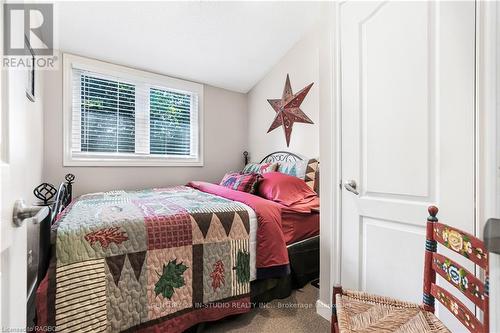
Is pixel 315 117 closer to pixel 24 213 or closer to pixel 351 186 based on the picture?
pixel 351 186

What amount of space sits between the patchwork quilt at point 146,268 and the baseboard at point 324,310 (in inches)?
19.3

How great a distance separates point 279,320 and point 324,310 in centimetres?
31

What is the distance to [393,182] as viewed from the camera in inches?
49.2

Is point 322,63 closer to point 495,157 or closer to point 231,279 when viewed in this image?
point 495,157

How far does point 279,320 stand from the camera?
1.63 m

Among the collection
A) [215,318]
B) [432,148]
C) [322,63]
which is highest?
[322,63]

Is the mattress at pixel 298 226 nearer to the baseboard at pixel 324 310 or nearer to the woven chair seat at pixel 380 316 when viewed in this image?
the baseboard at pixel 324 310

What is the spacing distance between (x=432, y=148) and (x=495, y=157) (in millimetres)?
797

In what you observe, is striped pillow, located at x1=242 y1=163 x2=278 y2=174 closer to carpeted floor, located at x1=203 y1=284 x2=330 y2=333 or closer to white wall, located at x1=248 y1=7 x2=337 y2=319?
white wall, located at x1=248 y1=7 x2=337 y2=319

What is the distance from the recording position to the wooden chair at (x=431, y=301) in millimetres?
796

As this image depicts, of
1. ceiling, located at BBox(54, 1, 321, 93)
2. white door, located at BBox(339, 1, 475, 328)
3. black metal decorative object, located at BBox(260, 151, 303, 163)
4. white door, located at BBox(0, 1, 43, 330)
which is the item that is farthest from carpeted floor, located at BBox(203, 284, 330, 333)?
ceiling, located at BBox(54, 1, 321, 93)

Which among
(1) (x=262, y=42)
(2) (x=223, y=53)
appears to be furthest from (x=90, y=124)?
(1) (x=262, y=42)

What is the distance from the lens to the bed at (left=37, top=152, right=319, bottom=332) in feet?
3.76

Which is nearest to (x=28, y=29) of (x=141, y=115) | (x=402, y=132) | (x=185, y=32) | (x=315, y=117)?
(x=185, y=32)
